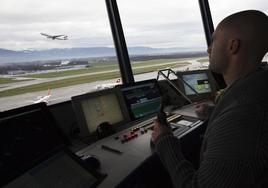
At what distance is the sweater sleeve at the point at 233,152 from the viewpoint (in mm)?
692

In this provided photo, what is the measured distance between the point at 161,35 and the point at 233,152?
8.79ft

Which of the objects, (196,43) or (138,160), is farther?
(196,43)

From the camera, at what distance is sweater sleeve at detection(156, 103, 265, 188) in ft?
2.27

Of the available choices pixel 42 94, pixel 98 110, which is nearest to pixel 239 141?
pixel 98 110

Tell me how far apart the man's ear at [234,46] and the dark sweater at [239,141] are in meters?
0.14

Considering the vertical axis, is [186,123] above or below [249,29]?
below

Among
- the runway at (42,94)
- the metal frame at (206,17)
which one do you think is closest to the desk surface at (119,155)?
the runway at (42,94)

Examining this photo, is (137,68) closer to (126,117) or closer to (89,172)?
(126,117)

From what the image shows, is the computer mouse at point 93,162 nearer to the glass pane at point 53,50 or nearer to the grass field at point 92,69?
the glass pane at point 53,50

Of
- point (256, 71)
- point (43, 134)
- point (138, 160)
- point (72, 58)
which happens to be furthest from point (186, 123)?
→ point (72, 58)

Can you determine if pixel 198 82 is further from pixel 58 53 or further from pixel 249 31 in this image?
pixel 249 31

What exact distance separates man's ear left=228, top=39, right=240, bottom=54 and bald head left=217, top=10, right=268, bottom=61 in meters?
0.01

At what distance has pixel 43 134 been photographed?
1.17m

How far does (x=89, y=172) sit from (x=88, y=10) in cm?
194
